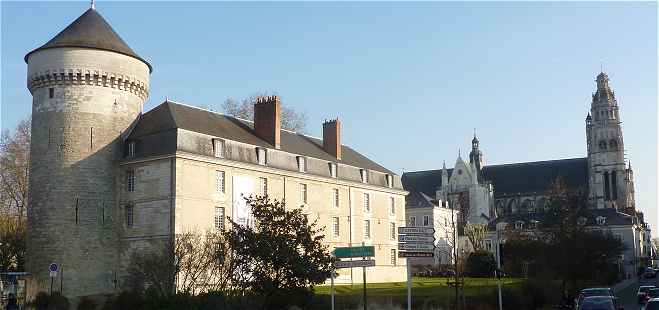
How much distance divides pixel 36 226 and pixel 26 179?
10.4 m

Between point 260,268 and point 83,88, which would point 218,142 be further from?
point 260,268

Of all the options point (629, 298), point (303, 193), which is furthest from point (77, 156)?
point (629, 298)

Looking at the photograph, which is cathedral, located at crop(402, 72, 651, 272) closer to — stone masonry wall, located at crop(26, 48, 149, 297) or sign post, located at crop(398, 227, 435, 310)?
stone masonry wall, located at crop(26, 48, 149, 297)

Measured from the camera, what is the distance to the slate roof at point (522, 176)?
311 ft

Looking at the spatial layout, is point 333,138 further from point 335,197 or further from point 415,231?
point 415,231

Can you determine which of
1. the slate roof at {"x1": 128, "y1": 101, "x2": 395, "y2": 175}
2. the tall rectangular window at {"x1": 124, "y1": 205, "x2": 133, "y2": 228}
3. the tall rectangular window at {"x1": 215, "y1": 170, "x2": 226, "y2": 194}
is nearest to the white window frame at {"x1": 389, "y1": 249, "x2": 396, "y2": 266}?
the slate roof at {"x1": 128, "y1": 101, "x2": 395, "y2": 175}

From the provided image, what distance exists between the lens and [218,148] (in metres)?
37.8

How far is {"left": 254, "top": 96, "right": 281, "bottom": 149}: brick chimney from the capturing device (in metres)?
42.2

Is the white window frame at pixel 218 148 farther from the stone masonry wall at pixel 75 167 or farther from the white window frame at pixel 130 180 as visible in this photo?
the stone masonry wall at pixel 75 167

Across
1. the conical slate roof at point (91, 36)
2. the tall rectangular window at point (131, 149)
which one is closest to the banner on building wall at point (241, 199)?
the tall rectangular window at point (131, 149)

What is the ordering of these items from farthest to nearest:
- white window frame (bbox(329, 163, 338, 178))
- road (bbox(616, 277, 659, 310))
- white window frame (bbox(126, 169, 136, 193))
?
white window frame (bbox(329, 163, 338, 178)) < white window frame (bbox(126, 169, 136, 193)) < road (bbox(616, 277, 659, 310))

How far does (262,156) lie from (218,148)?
3551 millimetres

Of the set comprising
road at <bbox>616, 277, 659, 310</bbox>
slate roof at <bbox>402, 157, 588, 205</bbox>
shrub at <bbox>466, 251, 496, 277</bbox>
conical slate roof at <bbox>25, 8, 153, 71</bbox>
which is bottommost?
road at <bbox>616, 277, 659, 310</bbox>

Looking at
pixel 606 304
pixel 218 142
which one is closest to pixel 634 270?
pixel 218 142
